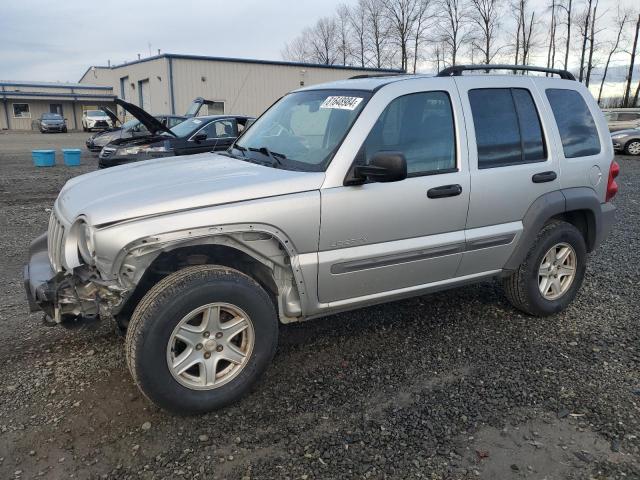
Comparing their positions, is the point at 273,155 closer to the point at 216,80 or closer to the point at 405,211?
the point at 405,211

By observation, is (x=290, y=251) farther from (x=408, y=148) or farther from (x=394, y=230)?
(x=408, y=148)

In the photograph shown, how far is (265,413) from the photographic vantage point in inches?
123

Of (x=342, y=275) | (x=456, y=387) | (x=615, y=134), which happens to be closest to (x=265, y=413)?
(x=342, y=275)

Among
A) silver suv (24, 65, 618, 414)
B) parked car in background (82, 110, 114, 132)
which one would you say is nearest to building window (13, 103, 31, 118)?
parked car in background (82, 110, 114, 132)

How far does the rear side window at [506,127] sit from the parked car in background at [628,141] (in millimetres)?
17857

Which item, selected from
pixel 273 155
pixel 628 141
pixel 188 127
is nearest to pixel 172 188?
pixel 273 155

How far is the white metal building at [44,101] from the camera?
1882 inches

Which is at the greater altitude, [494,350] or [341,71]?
[341,71]

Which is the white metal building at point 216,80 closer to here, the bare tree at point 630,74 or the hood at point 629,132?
the hood at point 629,132

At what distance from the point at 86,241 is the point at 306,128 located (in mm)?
1671

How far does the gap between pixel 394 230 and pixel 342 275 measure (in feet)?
1.51

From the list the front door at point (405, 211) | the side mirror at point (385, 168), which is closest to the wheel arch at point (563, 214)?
the front door at point (405, 211)

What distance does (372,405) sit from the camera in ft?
10.5

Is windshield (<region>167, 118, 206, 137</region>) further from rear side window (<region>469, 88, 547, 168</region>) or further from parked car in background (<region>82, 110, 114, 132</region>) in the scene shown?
parked car in background (<region>82, 110, 114, 132</region>)
